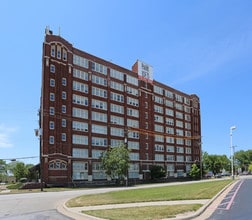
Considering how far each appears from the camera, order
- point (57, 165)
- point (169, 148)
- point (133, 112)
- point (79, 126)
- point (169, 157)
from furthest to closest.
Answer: point (169, 148), point (169, 157), point (133, 112), point (79, 126), point (57, 165)

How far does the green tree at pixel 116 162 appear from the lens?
74312 mm

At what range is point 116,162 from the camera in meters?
74.5

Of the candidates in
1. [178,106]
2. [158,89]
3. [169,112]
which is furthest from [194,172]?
[158,89]

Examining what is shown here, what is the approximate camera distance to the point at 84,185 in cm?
7125

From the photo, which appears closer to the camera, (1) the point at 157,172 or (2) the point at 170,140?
(1) the point at 157,172

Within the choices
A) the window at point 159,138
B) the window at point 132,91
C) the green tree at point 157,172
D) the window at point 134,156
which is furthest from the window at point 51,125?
the window at point 159,138

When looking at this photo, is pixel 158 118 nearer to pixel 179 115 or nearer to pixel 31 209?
pixel 179 115

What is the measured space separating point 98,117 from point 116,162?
12.3m

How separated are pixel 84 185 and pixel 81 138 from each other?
1025 centimetres

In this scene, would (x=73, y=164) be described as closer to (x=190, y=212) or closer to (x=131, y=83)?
(x=131, y=83)

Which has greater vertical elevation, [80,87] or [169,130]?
[80,87]

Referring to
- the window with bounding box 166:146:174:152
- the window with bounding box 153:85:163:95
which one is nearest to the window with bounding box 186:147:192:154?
the window with bounding box 166:146:174:152

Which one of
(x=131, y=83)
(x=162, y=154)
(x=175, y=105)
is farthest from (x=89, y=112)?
(x=175, y=105)

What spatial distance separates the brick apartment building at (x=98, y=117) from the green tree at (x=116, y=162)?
11.2 feet
